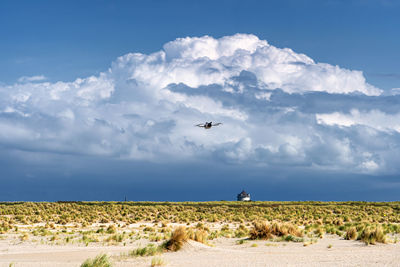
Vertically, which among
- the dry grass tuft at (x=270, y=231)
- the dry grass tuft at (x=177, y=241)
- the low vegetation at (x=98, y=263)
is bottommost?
the low vegetation at (x=98, y=263)

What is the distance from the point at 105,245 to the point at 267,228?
909cm

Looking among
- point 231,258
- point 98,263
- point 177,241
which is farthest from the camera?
point 177,241

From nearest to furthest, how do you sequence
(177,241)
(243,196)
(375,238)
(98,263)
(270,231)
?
(98,263), (177,241), (375,238), (270,231), (243,196)

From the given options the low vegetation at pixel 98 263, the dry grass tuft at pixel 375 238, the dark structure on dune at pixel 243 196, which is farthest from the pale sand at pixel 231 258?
the dark structure on dune at pixel 243 196

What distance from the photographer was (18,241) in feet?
96.6

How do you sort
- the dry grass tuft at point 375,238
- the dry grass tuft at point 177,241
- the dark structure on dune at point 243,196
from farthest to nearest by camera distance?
1. the dark structure on dune at point 243,196
2. the dry grass tuft at point 375,238
3. the dry grass tuft at point 177,241

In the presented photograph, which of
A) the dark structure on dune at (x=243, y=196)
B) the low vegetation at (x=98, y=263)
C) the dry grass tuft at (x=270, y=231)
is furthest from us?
the dark structure on dune at (x=243, y=196)

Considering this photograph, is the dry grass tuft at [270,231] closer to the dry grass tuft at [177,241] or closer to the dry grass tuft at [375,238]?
A: the dry grass tuft at [375,238]

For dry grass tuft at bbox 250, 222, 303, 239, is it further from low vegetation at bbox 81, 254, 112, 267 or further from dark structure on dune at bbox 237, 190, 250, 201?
dark structure on dune at bbox 237, 190, 250, 201

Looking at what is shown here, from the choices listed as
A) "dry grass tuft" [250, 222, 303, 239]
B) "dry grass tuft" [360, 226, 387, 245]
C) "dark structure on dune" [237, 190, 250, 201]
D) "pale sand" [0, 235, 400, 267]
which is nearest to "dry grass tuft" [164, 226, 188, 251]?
"pale sand" [0, 235, 400, 267]

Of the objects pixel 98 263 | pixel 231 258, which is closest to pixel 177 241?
pixel 231 258

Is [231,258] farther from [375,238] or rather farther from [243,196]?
[243,196]

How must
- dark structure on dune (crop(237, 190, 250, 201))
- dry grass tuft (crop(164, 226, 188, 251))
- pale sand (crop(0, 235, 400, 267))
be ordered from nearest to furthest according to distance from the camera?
1. pale sand (crop(0, 235, 400, 267))
2. dry grass tuft (crop(164, 226, 188, 251))
3. dark structure on dune (crop(237, 190, 250, 201))

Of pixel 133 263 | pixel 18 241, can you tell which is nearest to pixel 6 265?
pixel 133 263
